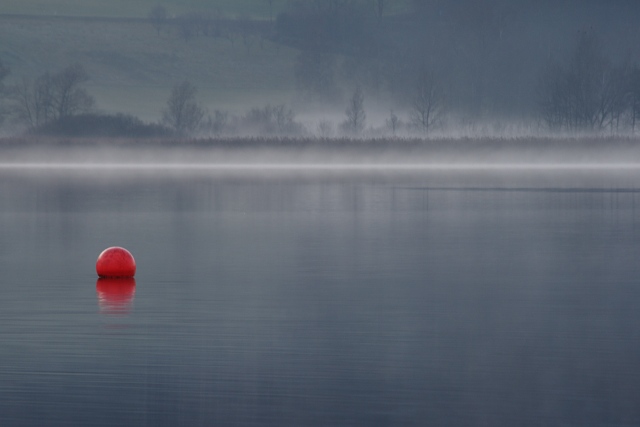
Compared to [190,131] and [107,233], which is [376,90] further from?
[107,233]

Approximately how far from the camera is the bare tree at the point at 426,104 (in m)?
115

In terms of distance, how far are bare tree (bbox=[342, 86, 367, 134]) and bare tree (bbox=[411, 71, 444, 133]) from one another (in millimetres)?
5086

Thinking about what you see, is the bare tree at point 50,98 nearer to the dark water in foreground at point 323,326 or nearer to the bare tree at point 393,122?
the bare tree at point 393,122

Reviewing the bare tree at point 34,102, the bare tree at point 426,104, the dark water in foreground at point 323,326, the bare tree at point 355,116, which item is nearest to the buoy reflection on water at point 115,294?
the dark water in foreground at point 323,326

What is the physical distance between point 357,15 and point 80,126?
4638 centimetres

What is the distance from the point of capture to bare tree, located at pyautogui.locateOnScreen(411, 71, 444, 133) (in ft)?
379

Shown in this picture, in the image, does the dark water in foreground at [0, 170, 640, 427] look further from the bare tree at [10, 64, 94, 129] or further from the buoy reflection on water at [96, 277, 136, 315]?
the bare tree at [10, 64, 94, 129]

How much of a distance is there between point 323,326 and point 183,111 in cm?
11505

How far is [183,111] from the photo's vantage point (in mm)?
124438

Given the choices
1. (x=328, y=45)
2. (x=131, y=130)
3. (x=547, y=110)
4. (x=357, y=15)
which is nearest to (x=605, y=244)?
(x=547, y=110)

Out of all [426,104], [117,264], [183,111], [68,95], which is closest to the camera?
[117,264]

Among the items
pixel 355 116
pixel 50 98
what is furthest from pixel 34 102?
pixel 355 116

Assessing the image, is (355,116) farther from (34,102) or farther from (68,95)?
(34,102)

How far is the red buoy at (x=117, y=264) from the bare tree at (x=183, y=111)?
107565mm
